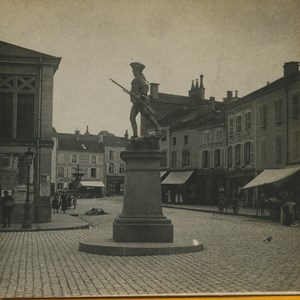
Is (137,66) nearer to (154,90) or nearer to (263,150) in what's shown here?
(154,90)

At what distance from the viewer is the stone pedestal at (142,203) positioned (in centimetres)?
821

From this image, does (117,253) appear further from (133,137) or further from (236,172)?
(236,172)

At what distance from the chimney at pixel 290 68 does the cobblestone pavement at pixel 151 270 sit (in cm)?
218

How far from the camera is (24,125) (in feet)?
42.3

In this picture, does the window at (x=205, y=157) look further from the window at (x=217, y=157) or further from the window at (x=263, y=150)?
the window at (x=263, y=150)

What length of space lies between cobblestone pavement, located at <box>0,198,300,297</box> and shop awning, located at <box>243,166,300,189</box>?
1049 mm

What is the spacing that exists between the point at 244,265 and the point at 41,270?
273 cm

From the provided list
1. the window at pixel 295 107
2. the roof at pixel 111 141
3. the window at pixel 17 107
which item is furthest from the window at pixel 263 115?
the roof at pixel 111 141

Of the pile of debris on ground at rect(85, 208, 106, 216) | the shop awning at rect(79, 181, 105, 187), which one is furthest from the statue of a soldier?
the shop awning at rect(79, 181, 105, 187)

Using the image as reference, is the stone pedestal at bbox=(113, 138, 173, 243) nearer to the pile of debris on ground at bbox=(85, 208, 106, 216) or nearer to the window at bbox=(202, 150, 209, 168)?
the window at bbox=(202, 150, 209, 168)

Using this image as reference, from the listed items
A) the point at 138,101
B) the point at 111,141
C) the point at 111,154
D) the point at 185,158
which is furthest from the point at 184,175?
the point at 111,154

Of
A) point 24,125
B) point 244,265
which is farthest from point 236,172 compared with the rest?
point 24,125

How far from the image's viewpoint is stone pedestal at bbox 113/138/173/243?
8.21m

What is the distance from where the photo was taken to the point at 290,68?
7148mm
